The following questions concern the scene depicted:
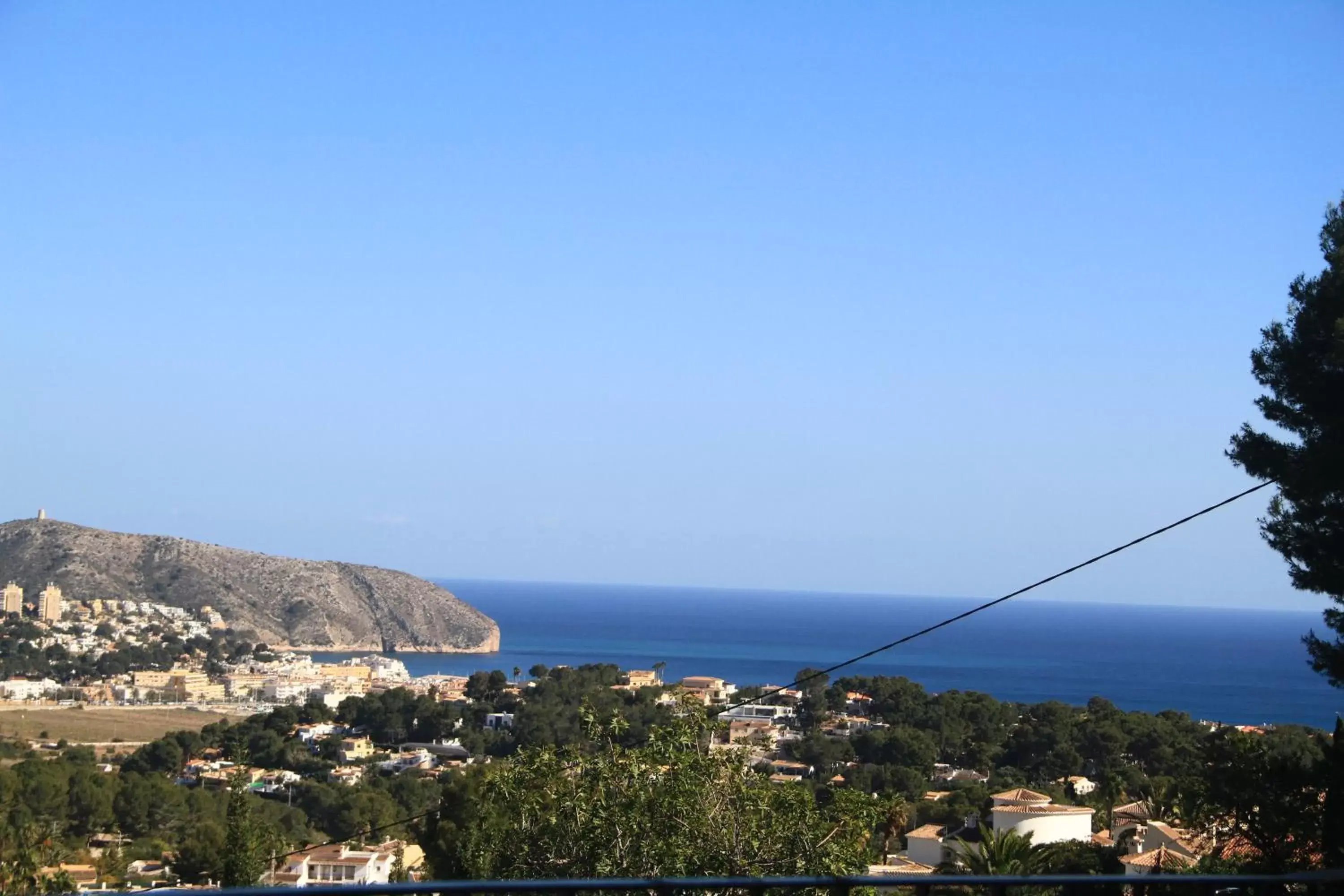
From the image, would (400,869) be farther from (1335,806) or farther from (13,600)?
(13,600)

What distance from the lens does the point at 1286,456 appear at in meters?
8.96

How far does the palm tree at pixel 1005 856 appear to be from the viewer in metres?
10.7

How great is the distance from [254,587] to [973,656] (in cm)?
5645

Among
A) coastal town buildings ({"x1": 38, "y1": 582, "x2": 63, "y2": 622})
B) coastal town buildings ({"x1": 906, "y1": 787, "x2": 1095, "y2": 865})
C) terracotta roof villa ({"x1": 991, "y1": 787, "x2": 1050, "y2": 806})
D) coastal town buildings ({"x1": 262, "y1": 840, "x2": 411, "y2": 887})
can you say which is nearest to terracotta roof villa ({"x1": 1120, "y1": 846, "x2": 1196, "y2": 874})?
coastal town buildings ({"x1": 906, "y1": 787, "x2": 1095, "y2": 865})

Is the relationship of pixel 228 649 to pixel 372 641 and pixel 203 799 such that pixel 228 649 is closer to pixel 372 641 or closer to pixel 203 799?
pixel 372 641

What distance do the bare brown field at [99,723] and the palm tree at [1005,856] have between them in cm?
3078

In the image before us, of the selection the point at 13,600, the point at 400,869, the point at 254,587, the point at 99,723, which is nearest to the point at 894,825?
the point at 400,869

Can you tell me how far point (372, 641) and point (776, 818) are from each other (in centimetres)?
7884

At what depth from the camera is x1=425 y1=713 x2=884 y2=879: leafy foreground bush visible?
28.0 feet

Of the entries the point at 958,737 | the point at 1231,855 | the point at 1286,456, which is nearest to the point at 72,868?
the point at 1231,855

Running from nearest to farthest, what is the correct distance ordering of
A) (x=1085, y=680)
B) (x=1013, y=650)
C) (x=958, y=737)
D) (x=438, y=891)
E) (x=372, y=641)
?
1. (x=438, y=891)
2. (x=958, y=737)
3. (x=1085, y=680)
4. (x=372, y=641)
5. (x=1013, y=650)

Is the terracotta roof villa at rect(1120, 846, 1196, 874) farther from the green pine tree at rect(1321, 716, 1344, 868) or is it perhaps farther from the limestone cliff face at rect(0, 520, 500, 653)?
the limestone cliff face at rect(0, 520, 500, 653)

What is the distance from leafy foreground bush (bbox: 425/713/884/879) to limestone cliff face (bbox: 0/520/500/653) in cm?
6185

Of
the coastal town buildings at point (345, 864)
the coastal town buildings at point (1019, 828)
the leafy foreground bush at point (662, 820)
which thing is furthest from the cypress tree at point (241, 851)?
the coastal town buildings at point (1019, 828)
